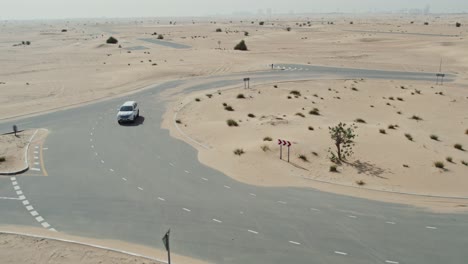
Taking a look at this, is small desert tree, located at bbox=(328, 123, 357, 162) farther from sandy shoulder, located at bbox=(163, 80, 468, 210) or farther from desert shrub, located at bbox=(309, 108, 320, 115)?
desert shrub, located at bbox=(309, 108, 320, 115)

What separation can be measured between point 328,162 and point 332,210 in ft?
21.8

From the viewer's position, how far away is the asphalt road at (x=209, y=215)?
610 inches

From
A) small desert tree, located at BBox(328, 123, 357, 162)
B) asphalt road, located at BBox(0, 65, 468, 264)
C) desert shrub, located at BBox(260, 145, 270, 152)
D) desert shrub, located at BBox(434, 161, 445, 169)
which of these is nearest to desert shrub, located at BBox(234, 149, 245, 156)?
desert shrub, located at BBox(260, 145, 270, 152)

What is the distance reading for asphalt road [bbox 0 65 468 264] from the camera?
15500mm

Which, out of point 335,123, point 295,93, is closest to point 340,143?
point 335,123

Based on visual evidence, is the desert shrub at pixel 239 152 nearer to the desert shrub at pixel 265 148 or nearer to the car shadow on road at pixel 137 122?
the desert shrub at pixel 265 148


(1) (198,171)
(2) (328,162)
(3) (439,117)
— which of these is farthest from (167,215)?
(3) (439,117)

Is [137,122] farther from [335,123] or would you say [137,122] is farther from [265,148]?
[335,123]

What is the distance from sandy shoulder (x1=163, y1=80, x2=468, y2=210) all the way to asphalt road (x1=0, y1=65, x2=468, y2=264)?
200cm

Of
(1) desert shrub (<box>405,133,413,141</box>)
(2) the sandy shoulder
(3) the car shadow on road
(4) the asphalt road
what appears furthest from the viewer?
(3) the car shadow on road

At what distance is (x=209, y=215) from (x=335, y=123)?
19.7 meters

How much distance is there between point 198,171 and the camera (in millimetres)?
24281

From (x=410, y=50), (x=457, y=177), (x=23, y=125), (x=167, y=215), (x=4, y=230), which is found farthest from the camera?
(x=410, y=50)

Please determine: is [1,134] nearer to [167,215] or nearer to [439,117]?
[167,215]
